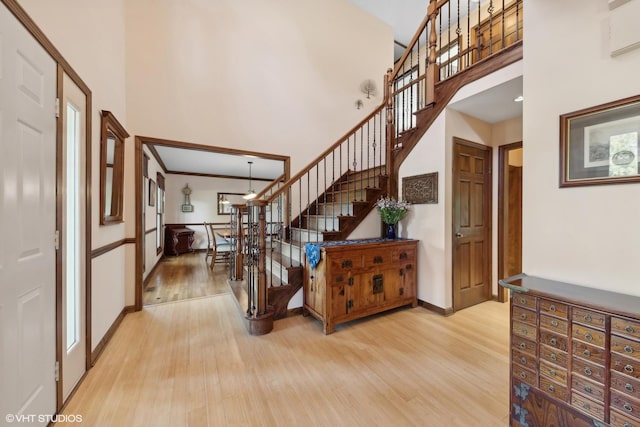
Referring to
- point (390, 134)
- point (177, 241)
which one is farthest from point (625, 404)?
point (177, 241)

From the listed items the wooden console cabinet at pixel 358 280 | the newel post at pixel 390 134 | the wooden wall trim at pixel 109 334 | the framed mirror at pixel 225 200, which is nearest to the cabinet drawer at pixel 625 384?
the wooden console cabinet at pixel 358 280

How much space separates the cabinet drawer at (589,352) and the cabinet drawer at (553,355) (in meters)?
0.06

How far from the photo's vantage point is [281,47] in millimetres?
4004

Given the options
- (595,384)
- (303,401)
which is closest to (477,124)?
(595,384)

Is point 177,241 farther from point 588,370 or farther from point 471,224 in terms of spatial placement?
point 588,370

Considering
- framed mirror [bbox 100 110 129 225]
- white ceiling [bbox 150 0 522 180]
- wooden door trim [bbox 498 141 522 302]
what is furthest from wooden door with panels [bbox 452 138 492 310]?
framed mirror [bbox 100 110 129 225]

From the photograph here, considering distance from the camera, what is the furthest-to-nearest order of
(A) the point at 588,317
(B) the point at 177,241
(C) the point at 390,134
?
(B) the point at 177,241
(C) the point at 390,134
(A) the point at 588,317

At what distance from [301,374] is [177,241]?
20.3 feet

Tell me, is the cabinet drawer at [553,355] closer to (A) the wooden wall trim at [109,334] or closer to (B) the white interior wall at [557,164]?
(B) the white interior wall at [557,164]

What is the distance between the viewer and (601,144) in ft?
4.46

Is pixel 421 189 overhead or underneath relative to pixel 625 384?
overhead

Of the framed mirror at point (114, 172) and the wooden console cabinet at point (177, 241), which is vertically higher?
the framed mirror at point (114, 172)

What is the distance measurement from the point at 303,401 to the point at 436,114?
317cm

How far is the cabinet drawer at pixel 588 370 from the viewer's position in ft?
3.67
